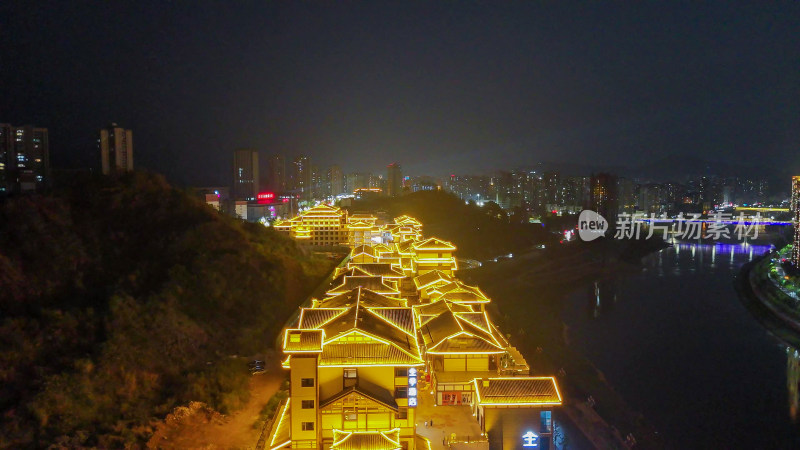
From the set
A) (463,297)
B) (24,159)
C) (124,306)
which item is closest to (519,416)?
(463,297)

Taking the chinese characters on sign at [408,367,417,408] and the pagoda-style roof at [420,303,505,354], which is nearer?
the chinese characters on sign at [408,367,417,408]

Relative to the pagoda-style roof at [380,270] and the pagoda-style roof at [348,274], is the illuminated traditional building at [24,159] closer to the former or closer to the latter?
the pagoda-style roof at [348,274]

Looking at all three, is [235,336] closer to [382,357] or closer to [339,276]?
[339,276]

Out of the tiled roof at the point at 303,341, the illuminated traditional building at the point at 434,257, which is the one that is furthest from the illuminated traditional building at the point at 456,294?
the tiled roof at the point at 303,341

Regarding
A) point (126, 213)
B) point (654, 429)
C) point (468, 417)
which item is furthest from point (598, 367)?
point (126, 213)

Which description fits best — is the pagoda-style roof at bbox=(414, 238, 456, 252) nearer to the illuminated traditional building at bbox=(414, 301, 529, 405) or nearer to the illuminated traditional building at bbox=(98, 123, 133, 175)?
the illuminated traditional building at bbox=(414, 301, 529, 405)

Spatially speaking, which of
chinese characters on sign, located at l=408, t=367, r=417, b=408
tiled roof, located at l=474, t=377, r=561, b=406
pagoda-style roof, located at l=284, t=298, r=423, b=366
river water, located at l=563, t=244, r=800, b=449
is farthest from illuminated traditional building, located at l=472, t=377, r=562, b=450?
river water, located at l=563, t=244, r=800, b=449

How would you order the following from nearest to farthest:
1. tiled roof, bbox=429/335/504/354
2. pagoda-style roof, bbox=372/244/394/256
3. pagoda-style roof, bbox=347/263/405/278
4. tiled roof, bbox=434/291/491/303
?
1. tiled roof, bbox=429/335/504/354
2. tiled roof, bbox=434/291/491/303
3. pagoda-style roof, bbox=347/263/405/278
4. pagoda-style roof, bbox=372/244/394/256
